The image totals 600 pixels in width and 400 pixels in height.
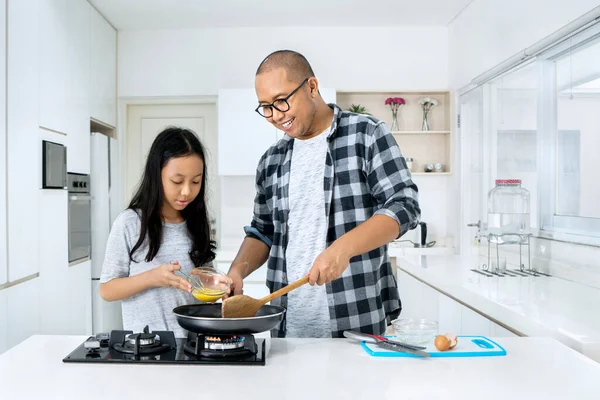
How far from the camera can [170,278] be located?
162 cm

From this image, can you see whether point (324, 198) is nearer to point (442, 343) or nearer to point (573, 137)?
point (442, 343)

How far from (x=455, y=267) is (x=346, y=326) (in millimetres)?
1599

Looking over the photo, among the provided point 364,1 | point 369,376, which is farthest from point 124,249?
point 364,1

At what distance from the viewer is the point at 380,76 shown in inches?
187

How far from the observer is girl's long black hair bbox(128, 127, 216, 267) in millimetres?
1823

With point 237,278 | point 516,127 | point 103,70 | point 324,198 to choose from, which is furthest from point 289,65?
point 103,70

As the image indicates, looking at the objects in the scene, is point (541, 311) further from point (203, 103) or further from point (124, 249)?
Answer: point (203, 103)

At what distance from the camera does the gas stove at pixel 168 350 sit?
1.32m

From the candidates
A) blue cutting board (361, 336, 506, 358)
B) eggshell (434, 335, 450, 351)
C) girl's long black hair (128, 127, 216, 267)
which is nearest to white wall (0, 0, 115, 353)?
girl's long black hair (128, 127, 216, 267)

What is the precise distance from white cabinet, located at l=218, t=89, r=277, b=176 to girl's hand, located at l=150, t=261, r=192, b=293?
2834 mm

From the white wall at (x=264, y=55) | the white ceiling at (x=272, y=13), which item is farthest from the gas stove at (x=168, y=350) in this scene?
the white wall at (x=264, y=55)

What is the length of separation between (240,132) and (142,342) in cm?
317

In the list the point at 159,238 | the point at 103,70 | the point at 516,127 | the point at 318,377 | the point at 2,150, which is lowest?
the point at 318,377

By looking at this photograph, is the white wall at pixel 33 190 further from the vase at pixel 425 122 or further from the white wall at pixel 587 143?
→ the white wall at pixel 587 143
